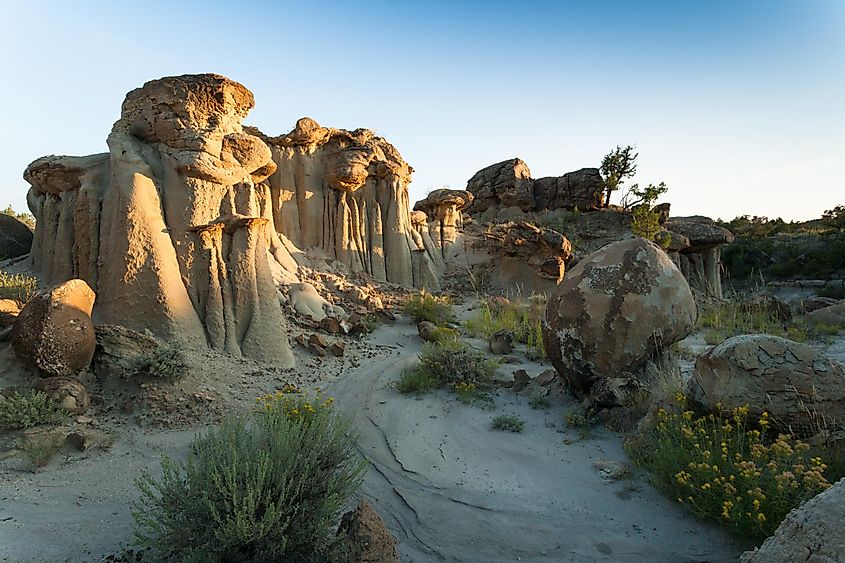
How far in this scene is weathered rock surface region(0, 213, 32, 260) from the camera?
10.9 meters

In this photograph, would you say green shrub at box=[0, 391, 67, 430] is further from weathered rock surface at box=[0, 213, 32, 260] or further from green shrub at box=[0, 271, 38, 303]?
weathered rock surface at box=[0, 213, 32, 260]

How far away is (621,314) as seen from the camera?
211 inches

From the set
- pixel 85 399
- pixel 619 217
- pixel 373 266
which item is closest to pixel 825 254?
pixel 619 217

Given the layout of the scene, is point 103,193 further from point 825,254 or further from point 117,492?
point 825,254

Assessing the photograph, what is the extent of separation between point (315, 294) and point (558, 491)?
7.82 meters

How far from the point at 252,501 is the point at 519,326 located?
7901mm

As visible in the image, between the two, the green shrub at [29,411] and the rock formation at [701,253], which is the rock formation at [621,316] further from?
the rock formation at [701,253]

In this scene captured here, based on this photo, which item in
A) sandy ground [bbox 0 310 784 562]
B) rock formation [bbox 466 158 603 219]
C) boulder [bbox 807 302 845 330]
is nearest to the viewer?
sandy ground [bbox 0 310 784 562]

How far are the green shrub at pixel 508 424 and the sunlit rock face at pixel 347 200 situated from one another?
10427 millimetres

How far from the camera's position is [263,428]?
3.24 metres

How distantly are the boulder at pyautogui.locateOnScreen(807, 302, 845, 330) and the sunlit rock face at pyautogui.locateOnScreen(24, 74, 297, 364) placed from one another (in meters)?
11.5

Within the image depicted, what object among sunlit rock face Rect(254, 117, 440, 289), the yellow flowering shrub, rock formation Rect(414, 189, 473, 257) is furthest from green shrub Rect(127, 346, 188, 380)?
rock formation Rect(414, 189, 473, 257)

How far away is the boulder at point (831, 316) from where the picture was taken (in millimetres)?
10148

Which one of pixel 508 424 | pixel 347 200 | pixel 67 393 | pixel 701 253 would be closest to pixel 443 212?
pixel 347 200
